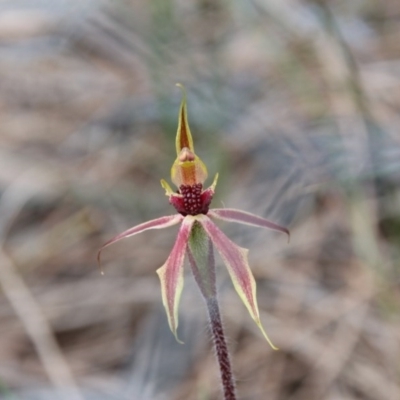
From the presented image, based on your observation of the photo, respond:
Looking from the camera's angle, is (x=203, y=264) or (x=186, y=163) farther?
(x=186, y=163)

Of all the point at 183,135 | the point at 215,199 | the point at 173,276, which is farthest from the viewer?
the point at 215,199

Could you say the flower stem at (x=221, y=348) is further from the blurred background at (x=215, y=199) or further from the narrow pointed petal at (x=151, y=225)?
the blurred background at (x=215, y=199)

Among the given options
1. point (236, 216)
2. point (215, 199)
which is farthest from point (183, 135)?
point (215, 199)

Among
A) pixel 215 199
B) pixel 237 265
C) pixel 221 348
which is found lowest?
pixel 221 348

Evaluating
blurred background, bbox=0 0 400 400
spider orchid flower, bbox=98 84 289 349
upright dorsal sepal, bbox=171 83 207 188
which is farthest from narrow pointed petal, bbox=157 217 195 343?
blurred background, bbox=0 0 400 400

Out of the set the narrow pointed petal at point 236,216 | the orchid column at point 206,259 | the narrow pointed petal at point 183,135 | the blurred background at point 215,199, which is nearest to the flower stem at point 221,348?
the orchid column at point 206,259

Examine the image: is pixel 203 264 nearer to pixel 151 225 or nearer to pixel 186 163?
pixel 151 225
